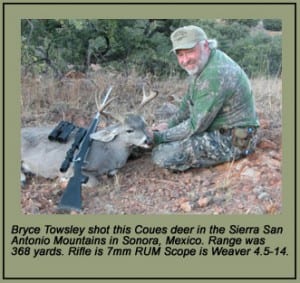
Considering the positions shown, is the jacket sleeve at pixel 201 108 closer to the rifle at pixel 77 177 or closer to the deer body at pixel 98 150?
the deer body at pixel 98 150

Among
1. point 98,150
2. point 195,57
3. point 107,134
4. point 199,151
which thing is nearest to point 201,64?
point 195,57

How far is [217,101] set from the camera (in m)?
6.65

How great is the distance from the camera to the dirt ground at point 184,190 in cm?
628

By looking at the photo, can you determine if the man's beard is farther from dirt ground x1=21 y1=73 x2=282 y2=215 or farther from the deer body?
dirt ground x1=21 y1=73 x2=282 y2=215

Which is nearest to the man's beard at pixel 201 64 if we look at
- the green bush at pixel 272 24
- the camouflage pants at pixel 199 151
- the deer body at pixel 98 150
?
the camouflage pants at pixel 199 151

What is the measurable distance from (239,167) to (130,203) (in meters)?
1.30

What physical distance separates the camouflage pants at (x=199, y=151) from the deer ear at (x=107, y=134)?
1.89ft

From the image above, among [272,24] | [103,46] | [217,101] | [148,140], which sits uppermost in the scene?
[272,24]

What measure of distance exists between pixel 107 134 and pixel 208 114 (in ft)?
4.07

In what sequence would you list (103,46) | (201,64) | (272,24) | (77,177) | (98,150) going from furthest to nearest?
(272,24) → (103,46) → (98,150) → (201,64) → (77,177)

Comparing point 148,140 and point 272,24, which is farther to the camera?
point 272,24

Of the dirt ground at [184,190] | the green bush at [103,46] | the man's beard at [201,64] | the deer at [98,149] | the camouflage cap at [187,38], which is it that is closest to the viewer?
the dirt ground at [184,190]

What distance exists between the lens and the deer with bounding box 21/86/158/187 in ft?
23.2

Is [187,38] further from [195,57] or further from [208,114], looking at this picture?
[208,114]
